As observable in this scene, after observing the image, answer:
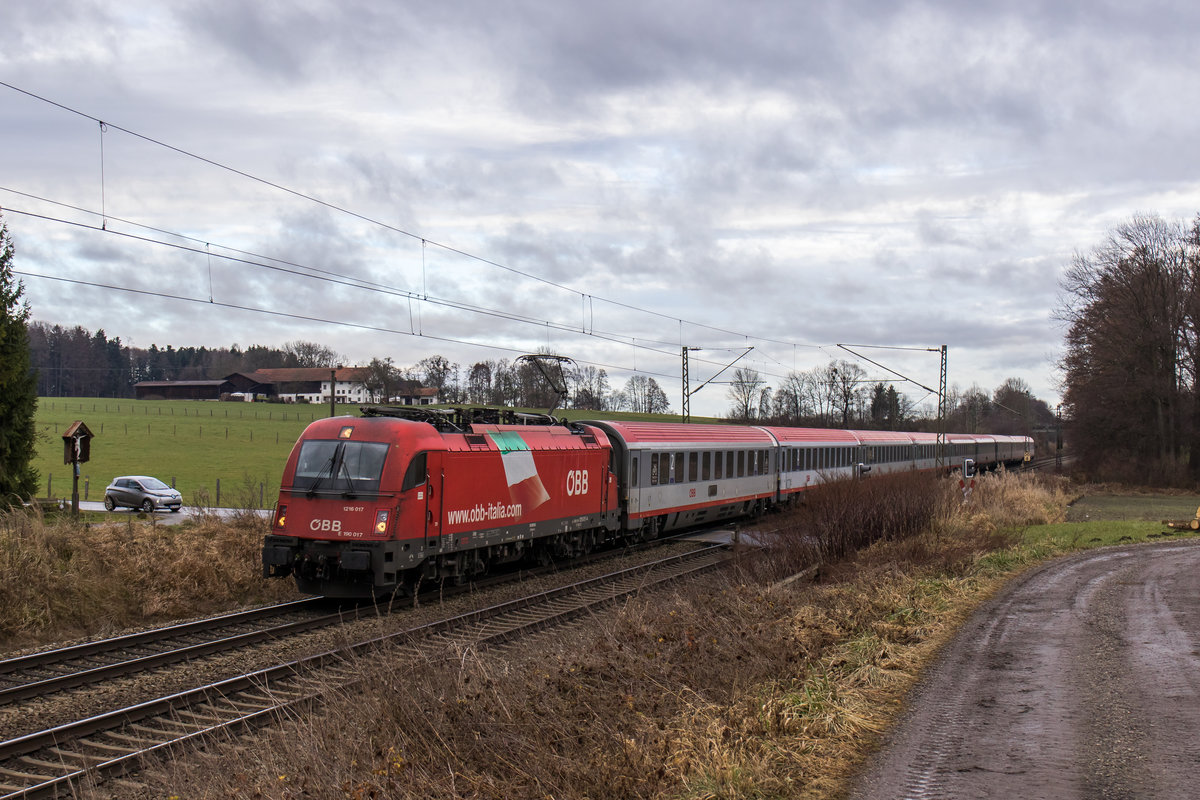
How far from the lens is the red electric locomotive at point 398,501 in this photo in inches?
542

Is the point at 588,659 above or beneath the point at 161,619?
above

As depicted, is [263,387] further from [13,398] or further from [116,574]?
[116,574]

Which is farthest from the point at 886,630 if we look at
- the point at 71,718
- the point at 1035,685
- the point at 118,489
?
the point at 118,489

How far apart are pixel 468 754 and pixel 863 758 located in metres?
2.89

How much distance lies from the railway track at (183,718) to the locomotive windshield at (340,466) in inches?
106

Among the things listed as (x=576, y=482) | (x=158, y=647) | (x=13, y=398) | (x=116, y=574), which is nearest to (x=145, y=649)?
(x=158, y=647)

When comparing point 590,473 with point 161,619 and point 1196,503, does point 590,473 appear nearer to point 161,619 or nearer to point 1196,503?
point 161,619

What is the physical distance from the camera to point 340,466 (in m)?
14.1

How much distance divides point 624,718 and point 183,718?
4.92 m

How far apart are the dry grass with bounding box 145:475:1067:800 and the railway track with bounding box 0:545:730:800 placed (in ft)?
1.99

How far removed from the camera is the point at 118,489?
111ft

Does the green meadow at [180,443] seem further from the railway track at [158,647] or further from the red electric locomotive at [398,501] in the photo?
the railway track at [158,647]

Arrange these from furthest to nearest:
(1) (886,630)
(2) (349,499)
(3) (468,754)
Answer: (2) (349,499)
(1) (886,630)
(3) (468,754)

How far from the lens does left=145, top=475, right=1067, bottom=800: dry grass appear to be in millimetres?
5762
